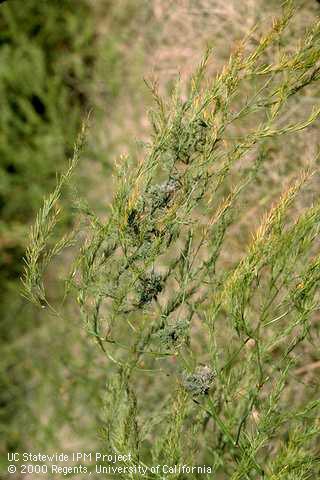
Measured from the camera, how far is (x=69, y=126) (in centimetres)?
324

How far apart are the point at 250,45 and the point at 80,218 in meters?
1.57

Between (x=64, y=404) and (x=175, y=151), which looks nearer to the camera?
(x=175, y=151)

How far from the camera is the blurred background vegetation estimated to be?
3.00 metres

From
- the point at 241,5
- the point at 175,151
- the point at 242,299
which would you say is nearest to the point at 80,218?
the point at 175,151

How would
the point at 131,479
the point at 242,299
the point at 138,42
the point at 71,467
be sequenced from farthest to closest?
1. the point at 138,42
2. the point at 71,467
3. the point at 131,479
4. the point at 242,299

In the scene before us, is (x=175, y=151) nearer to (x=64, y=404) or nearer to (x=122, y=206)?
(x=122, y=206)

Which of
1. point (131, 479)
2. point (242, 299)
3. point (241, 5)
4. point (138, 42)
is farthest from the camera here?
point (138, 42)

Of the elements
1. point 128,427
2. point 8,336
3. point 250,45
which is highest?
point 250,45

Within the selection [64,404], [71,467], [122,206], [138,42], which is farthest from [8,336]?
[122,206]

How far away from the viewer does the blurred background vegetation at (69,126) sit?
3.00 m

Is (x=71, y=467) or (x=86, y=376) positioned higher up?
(x=86, y=376)

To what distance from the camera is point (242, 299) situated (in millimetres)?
1590

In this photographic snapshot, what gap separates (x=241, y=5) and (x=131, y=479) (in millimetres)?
2169

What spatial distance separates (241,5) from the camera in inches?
121
